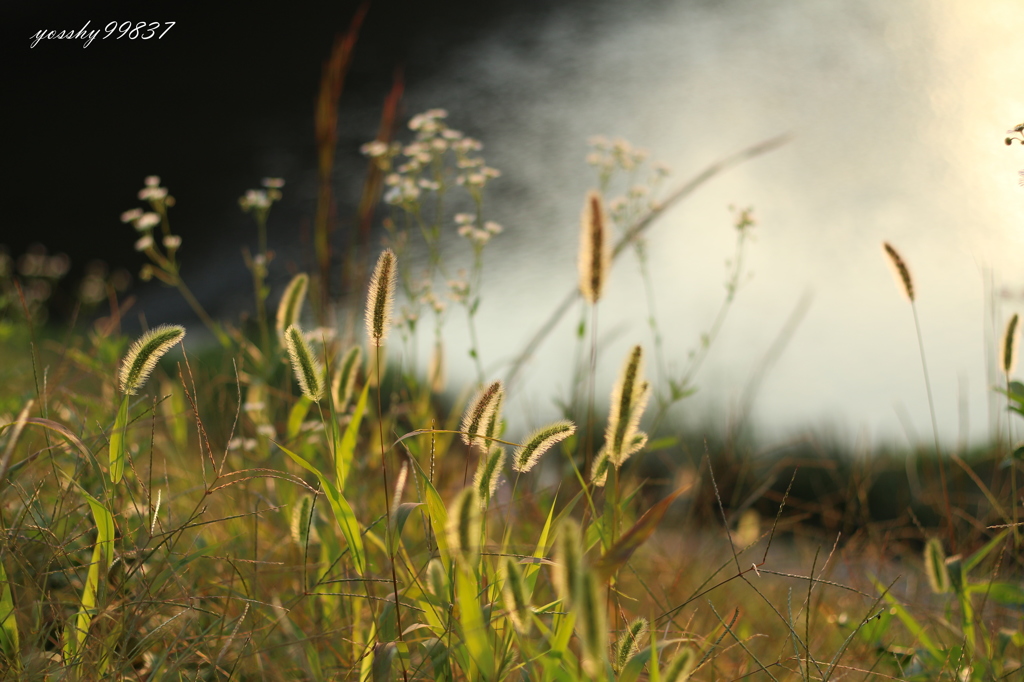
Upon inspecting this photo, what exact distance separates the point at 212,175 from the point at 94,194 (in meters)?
1.42

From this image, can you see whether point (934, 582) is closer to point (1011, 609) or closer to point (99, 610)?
point (1011, 609)

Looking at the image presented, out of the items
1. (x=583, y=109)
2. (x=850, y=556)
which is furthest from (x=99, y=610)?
(x=583, y=109)

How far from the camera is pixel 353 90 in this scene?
372 inches

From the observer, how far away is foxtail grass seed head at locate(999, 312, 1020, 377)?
153 cm

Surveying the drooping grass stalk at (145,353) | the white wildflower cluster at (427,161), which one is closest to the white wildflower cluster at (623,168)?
the white wildflower cluster at (427,161)

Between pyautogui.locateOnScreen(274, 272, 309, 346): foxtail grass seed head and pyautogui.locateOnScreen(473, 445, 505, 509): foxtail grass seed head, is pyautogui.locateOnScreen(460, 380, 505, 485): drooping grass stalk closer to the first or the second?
pyautogui.locateOnScreen(473, 445, 505, 509): foxtail grass seed head

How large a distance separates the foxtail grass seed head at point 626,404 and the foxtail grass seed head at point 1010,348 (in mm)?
849

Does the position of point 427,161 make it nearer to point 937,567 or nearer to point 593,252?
point 593,252

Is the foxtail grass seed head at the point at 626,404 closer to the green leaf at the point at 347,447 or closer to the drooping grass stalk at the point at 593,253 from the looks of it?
the drooping grass stalk at the point at 593,253

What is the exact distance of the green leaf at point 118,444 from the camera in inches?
49.7

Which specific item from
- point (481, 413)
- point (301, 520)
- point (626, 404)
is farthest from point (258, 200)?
point (626, 404)

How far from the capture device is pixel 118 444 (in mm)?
1330

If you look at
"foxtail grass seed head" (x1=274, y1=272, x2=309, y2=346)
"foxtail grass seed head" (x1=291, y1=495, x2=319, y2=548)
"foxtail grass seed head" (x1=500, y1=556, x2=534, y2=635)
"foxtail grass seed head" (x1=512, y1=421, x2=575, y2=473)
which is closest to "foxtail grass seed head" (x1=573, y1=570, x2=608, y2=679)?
"foxtail grass seed head" (x1=500, y1=556, x2=534, y2=635)

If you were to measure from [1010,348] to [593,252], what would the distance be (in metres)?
0.89
